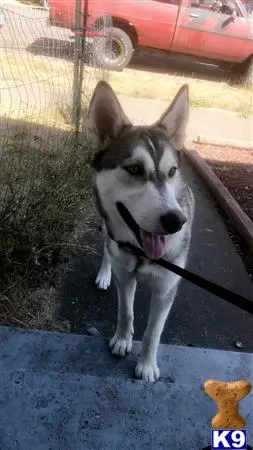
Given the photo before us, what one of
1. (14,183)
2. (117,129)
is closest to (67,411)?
(117,129)

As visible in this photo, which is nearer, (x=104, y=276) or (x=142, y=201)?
(x=142, y=201)

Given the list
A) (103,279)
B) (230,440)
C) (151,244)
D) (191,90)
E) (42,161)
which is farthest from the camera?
(191,90)

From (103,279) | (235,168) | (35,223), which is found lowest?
(235,168)

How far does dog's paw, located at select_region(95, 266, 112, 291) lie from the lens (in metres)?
→ 3.57

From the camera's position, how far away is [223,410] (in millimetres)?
2062

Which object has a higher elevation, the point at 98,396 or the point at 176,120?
the point at 176,120

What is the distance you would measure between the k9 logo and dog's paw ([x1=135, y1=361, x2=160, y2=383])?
0.55 m

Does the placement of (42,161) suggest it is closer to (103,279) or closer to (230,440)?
(103,279)

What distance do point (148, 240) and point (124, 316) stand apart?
0.71 metres

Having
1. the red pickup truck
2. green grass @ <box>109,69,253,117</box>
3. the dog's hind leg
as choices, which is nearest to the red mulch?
the dog's hind leg

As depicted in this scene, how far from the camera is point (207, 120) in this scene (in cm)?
845

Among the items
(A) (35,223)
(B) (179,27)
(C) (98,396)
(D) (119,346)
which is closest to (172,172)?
(D) (119,346)

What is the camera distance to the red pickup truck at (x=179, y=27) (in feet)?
35.8

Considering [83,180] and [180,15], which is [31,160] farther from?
[180,15]
